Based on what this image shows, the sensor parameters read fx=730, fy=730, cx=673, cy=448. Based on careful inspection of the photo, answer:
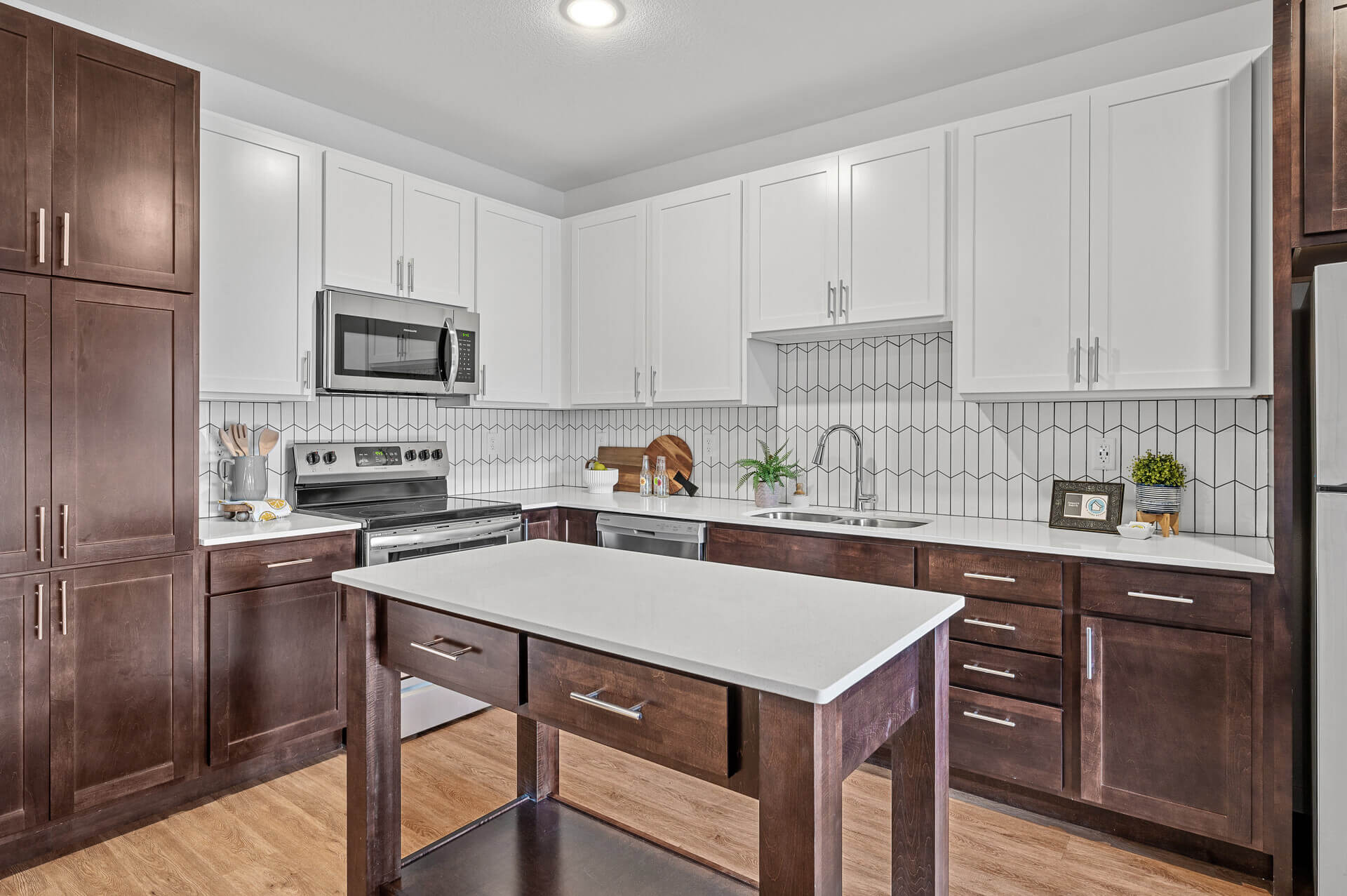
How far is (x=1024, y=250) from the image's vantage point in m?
2.59

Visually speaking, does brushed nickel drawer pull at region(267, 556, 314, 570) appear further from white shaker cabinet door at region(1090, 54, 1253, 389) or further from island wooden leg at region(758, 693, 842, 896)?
white shaker cabinet door at region(1090, 54, 1253, 389)

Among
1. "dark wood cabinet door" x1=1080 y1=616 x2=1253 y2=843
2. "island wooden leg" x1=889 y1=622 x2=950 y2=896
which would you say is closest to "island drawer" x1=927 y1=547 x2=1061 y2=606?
"dark wood cabinet door" x1=1080 y1=616 x2=1253 y2=843

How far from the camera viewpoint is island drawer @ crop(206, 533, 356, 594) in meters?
2.48

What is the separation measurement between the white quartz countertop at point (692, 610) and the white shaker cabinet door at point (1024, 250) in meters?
1.39

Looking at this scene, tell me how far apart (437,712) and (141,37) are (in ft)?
9.41

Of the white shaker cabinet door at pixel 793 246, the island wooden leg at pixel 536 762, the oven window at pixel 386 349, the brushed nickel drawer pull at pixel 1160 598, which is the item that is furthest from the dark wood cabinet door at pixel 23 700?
the brushed nickel drawer pull at pixel 1160 598

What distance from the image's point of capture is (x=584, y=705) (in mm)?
1321

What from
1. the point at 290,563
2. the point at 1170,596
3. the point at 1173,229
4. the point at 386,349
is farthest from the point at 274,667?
the point at 1173,229

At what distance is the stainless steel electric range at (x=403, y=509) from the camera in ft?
9.62

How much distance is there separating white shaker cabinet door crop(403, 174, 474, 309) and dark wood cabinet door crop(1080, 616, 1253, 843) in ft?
9.65

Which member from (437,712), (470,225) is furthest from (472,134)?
(437,712)

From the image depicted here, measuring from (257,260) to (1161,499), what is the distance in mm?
3394

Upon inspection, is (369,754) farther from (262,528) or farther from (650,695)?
(262,528)

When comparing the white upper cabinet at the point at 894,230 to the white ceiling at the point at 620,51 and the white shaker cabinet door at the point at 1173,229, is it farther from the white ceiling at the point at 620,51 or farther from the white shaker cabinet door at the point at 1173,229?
the white shaker cabinet door at the point at 1173,229
